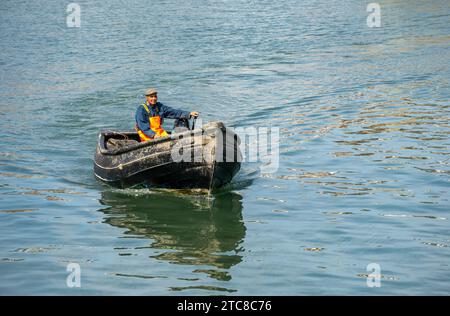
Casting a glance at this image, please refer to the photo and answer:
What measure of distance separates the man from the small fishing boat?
873mm

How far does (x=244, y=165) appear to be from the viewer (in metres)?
15.8

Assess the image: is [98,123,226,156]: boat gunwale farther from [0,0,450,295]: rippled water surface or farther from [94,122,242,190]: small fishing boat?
[0,0,450,295]: rippled water surface

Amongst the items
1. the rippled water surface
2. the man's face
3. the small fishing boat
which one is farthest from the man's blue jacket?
the rippled water surface

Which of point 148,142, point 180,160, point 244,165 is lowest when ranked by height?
point 244,165

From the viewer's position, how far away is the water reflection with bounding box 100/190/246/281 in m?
10.5

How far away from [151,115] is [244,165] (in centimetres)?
266

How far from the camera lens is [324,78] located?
23656mm

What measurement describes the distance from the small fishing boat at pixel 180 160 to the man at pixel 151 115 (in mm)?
873

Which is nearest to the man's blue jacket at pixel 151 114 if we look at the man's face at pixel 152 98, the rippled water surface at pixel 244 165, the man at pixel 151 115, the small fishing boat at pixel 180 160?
the man at pixel 151 115

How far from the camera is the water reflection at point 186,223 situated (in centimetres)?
1052

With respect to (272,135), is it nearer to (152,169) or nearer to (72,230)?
(152,169)

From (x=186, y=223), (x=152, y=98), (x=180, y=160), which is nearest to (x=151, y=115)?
(x=152, y=98)

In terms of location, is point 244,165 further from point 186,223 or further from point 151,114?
point 186,223
